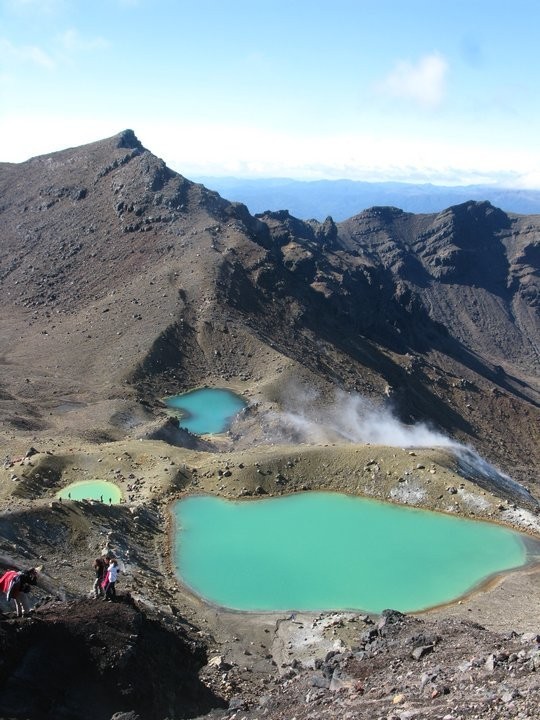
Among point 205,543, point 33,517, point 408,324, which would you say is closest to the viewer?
point 33,517

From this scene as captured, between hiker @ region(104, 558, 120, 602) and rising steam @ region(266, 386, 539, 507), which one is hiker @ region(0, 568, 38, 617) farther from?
rising steam @ region(266, 386, 539, 507)

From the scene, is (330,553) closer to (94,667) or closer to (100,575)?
(100,575)

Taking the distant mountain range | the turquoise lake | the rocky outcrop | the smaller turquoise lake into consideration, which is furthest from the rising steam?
the rocky outcrop

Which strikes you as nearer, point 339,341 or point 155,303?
point 155,303

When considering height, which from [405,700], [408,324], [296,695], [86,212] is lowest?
[408,324]

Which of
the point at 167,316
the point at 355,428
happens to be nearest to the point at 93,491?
the point at 355,428

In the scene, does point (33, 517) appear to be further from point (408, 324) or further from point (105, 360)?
point (408, 324)

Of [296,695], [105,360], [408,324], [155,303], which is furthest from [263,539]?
[408,324]
